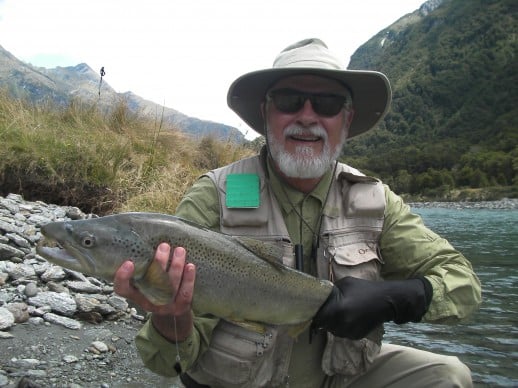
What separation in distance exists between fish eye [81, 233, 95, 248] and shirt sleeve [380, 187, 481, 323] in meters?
1.80

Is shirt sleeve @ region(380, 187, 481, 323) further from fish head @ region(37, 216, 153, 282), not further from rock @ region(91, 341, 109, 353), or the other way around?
rock @ region(91, 341, 109, 353)

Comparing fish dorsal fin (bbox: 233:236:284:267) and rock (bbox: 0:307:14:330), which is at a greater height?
fish dorsal fin (bbox: 233:236:284:267)

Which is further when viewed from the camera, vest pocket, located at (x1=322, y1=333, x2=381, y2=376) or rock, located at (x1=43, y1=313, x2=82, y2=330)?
rock, located at (x1=43, y1=313, x2=82, y2=330)

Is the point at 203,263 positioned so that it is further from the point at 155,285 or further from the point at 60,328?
the point at 60,328

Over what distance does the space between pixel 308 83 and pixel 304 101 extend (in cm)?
17

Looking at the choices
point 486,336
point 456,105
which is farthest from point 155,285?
point 456,105

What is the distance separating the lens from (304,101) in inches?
124

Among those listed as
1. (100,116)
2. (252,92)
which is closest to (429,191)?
(100,116)

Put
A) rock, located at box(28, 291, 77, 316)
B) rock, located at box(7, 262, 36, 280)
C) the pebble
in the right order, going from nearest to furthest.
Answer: the pebble → rock, located at box(28, 291, 77, 316) → rock, located at box(7, 262, 36, 280)

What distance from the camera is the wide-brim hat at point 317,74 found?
3176mm

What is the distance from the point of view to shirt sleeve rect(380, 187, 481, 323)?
287 cm

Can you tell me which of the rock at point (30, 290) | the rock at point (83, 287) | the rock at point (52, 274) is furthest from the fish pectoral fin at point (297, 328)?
the rock at point (52, 274)

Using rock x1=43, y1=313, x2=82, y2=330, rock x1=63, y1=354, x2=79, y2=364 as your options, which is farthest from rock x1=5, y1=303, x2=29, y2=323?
rock x1=63, y1=354, x2=79, y2=364

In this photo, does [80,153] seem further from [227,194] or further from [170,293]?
[170,293]
